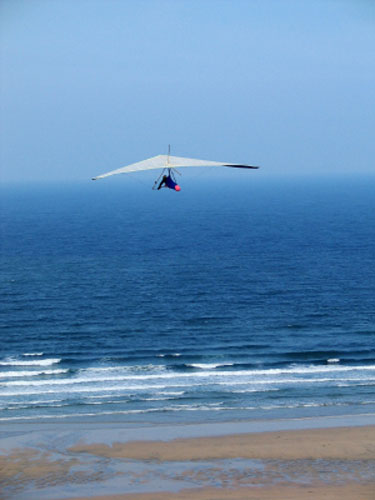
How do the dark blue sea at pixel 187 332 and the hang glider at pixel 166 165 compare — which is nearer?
the hang glider at pixel 166 165

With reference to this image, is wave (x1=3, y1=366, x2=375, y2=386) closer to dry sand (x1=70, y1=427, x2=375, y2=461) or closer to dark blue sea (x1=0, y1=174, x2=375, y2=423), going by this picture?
dark blue sea (x1=0, y1=174, x2=375, y2=423)

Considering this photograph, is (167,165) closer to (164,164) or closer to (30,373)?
(164,164)

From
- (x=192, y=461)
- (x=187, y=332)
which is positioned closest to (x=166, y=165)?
(x=192, y=461)

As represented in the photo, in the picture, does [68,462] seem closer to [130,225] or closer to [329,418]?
[329,418]

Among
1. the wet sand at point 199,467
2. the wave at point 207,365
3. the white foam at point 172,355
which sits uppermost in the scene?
the white foam at point 172,355

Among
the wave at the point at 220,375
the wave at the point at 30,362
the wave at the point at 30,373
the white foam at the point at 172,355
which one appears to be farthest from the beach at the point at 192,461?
the white foam at the point at 172,355

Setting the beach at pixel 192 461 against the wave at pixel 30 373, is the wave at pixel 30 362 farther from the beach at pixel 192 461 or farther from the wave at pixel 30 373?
the beach at pixel 192 461

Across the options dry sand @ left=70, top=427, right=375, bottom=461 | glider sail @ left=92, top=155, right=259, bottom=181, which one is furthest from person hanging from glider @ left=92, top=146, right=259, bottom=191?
dry sand @ left=70, top=427, right=375, bottom=461

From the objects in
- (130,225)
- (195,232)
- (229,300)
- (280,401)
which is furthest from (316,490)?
(130,225)
